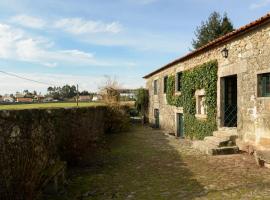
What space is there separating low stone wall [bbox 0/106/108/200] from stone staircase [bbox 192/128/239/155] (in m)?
4.35

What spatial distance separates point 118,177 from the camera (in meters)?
7.33

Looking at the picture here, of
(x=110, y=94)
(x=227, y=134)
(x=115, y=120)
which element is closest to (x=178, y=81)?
(x=115, y=120)

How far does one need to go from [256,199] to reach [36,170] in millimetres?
3840

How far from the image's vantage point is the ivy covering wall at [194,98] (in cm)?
1241

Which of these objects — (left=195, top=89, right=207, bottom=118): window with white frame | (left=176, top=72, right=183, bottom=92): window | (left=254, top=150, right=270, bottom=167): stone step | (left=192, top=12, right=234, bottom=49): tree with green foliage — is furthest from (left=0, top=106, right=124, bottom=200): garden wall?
(left=192, top=12, right=234, bottom=49): tree with green foliage

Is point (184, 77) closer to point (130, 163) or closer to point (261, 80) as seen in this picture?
point (261, 80)

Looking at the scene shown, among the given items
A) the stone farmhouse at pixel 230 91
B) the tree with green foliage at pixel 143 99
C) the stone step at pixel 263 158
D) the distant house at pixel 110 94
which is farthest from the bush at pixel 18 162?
the tree with green foliage at pixel 143 99

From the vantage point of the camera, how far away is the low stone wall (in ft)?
15.1

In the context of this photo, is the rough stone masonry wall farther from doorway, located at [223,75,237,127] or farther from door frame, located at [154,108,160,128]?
door frame, located at [154,108,160,128]

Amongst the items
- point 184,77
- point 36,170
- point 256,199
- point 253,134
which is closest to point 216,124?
point 253,134

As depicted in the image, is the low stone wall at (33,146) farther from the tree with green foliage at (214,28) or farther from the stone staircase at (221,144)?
the tree with green foliage at (214,28)

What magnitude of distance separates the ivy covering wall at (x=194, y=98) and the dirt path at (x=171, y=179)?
2952mm

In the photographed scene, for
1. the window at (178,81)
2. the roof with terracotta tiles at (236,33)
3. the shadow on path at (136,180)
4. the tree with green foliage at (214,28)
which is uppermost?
the tree with green foliage at (214,28)

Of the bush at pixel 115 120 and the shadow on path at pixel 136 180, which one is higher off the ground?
the bush at pixel 115 120
